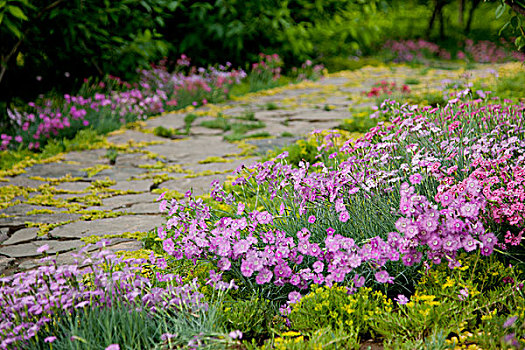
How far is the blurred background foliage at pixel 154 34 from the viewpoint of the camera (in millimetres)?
6320

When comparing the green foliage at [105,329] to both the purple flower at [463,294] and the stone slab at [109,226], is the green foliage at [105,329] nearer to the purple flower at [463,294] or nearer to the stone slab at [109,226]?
the purple flower at [463,294]

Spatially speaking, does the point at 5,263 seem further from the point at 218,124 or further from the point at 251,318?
the point at 218,124

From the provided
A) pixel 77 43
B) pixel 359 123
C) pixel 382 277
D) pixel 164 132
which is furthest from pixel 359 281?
pixel 77 43

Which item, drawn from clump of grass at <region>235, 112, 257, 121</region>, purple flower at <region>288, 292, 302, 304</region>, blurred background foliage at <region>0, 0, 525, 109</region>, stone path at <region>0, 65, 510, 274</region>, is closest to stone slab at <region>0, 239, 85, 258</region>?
stone path at <region>0, 65, 510, 274</region>

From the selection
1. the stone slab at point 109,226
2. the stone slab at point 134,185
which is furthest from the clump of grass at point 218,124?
the stone slab at point 109,226

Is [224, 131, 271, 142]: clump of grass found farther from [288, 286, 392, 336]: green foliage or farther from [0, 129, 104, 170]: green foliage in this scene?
Result: [288, 286, 392, 336]: green foliage

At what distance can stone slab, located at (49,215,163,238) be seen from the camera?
122 inches

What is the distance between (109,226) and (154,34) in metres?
4.95

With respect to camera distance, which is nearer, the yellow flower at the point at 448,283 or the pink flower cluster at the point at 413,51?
the yellow flower at the point at 448,283

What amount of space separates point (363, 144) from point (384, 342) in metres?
1.18

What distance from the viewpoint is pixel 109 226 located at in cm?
323

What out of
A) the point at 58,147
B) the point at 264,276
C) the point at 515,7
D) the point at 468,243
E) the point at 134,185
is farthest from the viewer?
the point at 58,147

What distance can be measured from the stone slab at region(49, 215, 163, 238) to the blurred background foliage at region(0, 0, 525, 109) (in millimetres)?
2650

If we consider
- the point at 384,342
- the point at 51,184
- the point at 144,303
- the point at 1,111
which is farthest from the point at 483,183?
the point at 1,111
